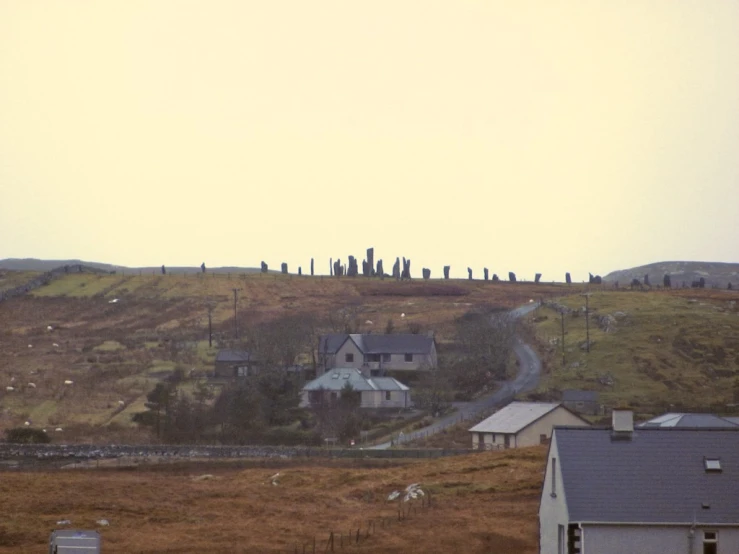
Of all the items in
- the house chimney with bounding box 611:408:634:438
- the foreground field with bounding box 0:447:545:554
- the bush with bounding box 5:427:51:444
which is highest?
the house chimney with bounding box 611:408:634:438

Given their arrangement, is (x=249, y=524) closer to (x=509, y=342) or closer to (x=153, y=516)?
(x=153, y=516)

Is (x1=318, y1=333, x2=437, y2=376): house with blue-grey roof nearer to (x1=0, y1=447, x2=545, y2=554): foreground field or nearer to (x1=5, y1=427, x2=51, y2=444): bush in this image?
(x1=5, y1=427, x2=51, y2=444): bush

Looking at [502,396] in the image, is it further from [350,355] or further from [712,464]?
[712,464]

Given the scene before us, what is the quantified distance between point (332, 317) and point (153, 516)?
82.7m

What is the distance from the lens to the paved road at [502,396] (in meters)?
81.9

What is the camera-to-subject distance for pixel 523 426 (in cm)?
7175

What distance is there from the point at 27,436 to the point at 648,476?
190 ft

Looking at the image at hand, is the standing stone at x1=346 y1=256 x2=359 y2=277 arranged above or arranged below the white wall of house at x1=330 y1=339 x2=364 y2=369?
above

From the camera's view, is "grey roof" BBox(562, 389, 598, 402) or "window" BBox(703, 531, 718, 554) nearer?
"window" BBox(703, 531, 718, 554)

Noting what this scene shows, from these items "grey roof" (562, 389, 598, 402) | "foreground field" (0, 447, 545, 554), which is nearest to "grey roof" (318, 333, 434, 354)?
"grey roof" (562, 389, 598, 402)

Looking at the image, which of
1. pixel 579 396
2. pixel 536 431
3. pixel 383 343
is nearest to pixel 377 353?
pixel 383 343

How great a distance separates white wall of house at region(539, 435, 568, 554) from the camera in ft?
99.6

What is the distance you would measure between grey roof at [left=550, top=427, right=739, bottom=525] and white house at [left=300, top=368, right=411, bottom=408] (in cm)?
6243

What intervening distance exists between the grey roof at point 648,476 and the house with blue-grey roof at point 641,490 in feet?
0.08
